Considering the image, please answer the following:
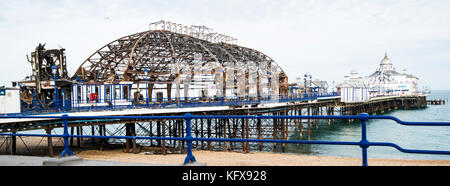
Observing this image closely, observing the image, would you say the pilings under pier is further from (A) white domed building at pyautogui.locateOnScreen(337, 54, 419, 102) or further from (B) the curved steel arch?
(A) white domed building at pyautogui.locateOnScreen(337, 54, 419, 102)

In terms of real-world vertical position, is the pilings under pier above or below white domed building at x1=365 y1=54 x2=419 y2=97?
below

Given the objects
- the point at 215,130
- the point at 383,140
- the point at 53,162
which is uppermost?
the point at 53,162

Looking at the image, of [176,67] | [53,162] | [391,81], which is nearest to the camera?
[53,162]

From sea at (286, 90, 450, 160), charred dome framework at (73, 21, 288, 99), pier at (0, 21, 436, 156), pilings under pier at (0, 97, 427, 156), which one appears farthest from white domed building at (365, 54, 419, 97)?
charred dome framework at (73, 21, 288, 99)

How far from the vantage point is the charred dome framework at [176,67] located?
100ft

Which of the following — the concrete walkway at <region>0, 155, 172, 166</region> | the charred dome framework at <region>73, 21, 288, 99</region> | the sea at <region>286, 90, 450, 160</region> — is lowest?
the sea at <region>286, 90, 450, 160</region>

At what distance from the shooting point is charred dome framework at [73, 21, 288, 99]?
30.6m

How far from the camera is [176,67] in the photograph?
3073cm

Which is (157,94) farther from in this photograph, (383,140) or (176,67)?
(383,140)

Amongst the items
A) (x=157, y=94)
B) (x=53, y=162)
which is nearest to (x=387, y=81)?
(x=157, y=94)
